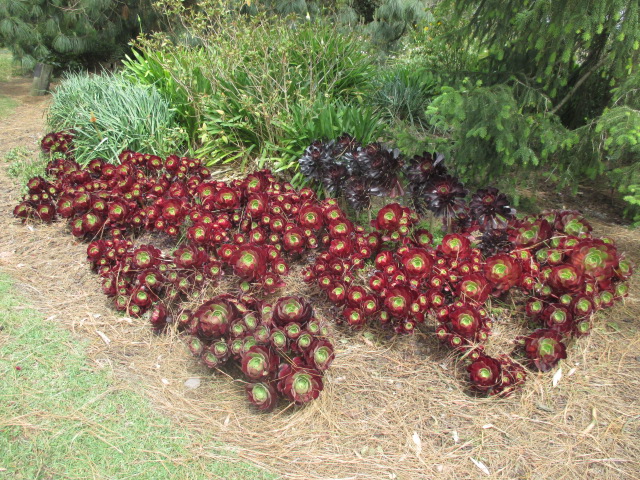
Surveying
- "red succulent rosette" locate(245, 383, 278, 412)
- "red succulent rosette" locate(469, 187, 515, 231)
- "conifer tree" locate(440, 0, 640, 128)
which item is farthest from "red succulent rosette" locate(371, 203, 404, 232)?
"conifer tree" locate(440, 0, 640, 128)

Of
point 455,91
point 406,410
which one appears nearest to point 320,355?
point 406,410

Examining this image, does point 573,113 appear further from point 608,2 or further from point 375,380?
point 375,380

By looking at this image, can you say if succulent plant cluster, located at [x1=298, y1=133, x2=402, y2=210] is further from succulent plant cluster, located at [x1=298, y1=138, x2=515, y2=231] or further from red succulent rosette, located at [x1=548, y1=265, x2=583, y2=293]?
red succulent rosette, located at [x1=548, y1=265, x2=583, y2=293]

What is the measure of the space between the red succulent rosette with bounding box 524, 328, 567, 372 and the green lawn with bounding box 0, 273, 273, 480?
1322 millimetres

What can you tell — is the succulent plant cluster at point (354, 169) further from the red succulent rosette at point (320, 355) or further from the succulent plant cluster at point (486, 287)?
the red succulent rosette at point (320, 355)

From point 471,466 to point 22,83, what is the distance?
10.4m

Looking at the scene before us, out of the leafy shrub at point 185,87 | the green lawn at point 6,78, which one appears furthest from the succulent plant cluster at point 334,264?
the green lawn at point 6,78

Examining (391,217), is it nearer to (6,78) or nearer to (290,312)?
(290,312)

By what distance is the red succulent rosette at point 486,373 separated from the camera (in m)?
2.05

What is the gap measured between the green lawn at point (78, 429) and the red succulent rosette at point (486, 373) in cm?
98

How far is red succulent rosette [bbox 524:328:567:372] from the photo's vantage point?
2.14 metres

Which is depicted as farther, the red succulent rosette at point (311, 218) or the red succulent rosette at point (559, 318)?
the red succulent rosette at point (311, 218)

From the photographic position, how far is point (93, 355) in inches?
94.9

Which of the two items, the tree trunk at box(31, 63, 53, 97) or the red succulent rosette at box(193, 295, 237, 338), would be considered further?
the tree trunk at box(31, 63, 53, 97)
